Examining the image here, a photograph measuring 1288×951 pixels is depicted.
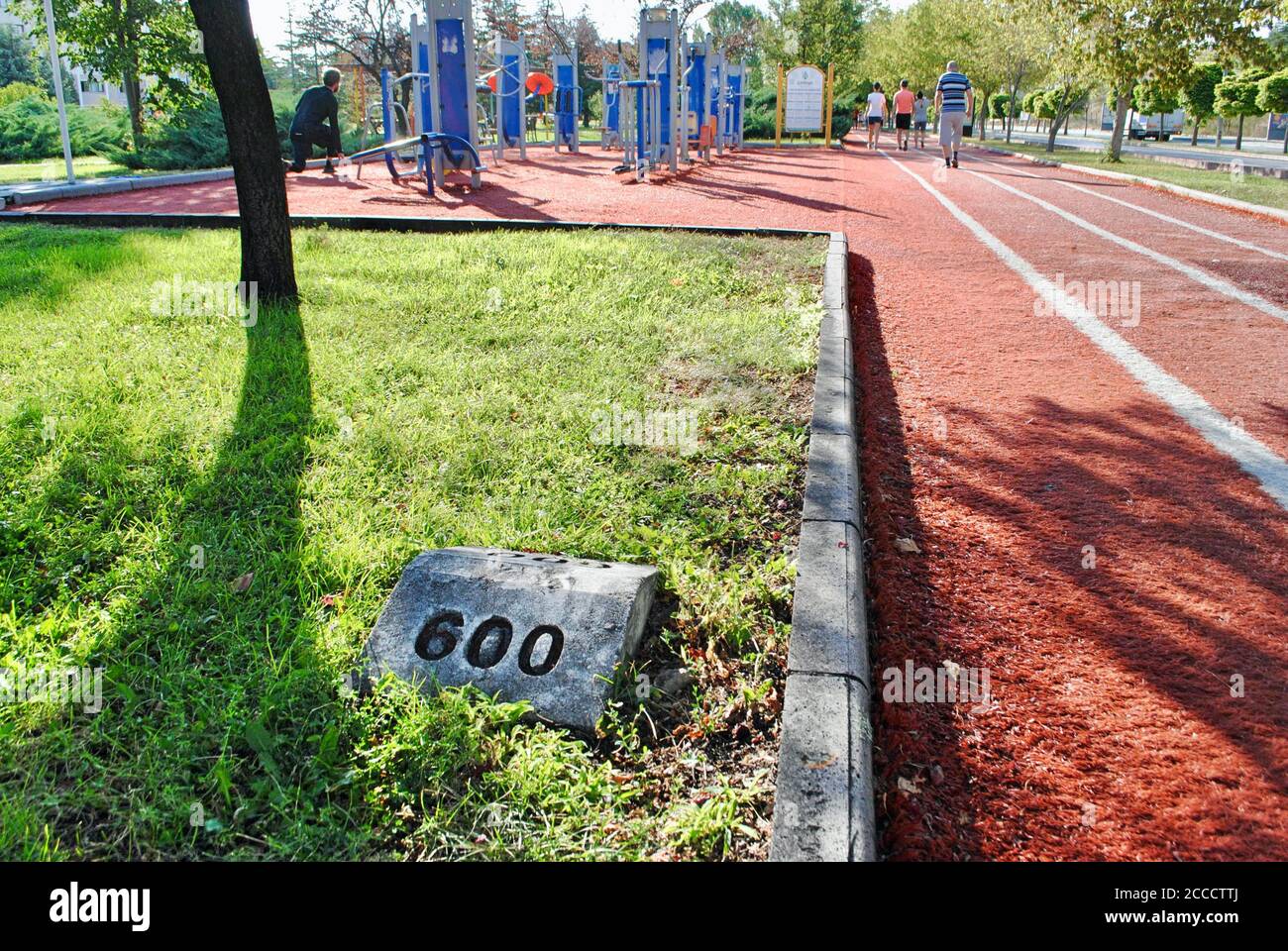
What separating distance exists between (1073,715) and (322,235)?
889cm

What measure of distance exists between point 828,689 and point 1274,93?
140 ft

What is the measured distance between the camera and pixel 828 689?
91.8 inches

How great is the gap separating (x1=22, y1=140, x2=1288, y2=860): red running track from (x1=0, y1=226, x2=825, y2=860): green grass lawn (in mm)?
461

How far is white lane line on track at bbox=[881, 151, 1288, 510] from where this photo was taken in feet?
12.9

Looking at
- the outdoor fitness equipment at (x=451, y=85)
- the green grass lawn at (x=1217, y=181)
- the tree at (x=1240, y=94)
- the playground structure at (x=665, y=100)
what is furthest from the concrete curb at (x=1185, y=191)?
the tree at (x=1240, y=94)

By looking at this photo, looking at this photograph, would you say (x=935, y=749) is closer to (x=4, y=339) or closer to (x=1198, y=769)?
(x=1198, y=769)

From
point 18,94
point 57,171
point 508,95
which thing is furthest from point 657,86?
point 18,94

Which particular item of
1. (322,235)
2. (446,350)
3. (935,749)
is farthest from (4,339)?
(935,749)

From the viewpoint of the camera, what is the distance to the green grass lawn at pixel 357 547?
2051mm

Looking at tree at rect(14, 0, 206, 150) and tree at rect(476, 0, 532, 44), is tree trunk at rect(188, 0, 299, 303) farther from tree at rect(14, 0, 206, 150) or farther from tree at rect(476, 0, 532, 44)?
tree at rect(476, 0, 532, 44)

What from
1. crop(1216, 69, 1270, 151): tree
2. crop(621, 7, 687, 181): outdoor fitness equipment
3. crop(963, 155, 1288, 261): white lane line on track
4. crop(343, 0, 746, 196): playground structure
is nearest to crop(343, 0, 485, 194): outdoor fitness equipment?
crop(343, 0, 746, 196): playground structure

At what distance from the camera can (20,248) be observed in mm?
8570

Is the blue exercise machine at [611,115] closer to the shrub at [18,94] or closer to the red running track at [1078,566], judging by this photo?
the shrub at [18,94]

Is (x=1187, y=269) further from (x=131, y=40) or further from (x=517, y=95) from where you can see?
(x=131, y=40)
